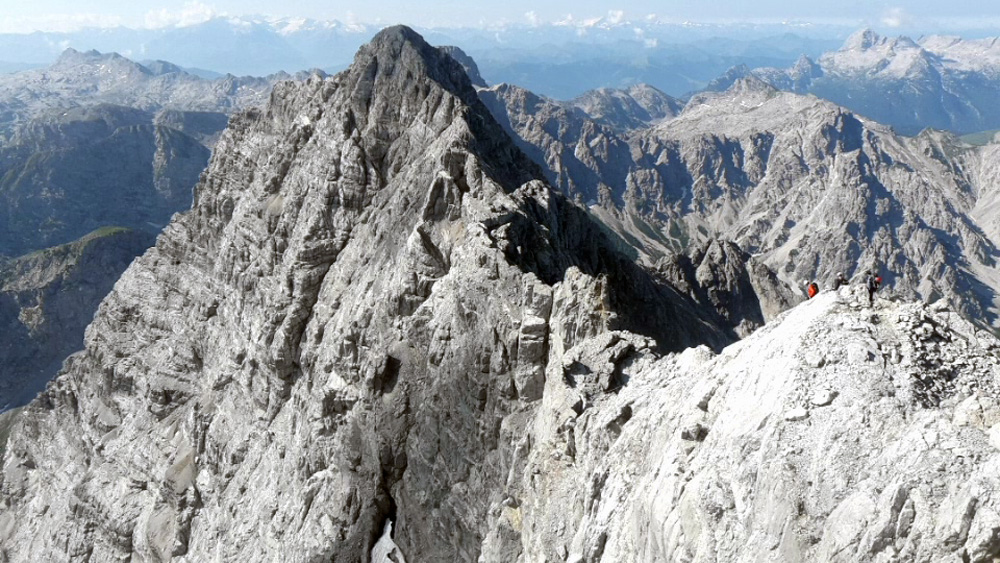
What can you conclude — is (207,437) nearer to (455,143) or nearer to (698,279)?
(455,143)

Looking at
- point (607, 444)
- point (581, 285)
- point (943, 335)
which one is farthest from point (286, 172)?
point (943, 335)

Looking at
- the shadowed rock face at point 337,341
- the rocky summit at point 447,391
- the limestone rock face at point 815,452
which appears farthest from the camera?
the shadowed rock face at point 337,341

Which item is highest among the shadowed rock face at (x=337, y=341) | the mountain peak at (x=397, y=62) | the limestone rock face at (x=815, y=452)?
the mountain peak at (x=397, y=62)

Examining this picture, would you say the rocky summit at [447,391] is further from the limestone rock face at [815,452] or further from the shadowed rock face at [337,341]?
the shadowed rock face at [337,341]

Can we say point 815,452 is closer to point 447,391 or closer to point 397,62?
point 447,391

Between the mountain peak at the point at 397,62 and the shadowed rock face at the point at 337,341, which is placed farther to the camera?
the mountain peak at the point at 397,62

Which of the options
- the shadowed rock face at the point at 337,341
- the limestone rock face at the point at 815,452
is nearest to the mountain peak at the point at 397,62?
the shadowed rock face at the point at 337,341

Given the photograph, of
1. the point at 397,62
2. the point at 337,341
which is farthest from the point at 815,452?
the point at 397,62
